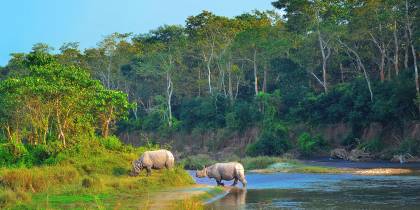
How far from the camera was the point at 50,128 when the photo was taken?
4003 centimetres

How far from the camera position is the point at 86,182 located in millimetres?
27219

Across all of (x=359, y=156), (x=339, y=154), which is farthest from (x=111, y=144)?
(x=339, y=154)

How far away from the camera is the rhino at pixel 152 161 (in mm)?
31969

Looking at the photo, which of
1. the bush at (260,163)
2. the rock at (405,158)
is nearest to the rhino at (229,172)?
the bush at (260,163)

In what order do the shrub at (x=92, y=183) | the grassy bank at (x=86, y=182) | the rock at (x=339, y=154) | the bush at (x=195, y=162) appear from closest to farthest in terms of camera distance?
A: the grassy bank at (x=86, y=182)
the shrub at (x=92, y=183)
the rock at (x=339, y=154)
the bush at (x=195, y=162)

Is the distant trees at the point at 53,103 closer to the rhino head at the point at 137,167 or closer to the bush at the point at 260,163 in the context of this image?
the rhino head at the point at 137,167

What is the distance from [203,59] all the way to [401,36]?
1005 inches

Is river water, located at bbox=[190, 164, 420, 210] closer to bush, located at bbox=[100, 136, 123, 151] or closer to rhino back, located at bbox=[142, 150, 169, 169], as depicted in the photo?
rhino back, located at bbox=[142, 150, 169, 169]

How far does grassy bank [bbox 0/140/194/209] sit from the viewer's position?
23.3m

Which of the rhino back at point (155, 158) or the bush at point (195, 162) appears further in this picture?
the bush at point (195, 162)

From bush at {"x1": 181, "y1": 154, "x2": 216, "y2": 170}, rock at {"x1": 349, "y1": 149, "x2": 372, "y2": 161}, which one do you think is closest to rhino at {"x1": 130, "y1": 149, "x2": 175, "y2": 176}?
bush at {"x1": 181, "y1": 154, "x2": 216, "y2": 170}

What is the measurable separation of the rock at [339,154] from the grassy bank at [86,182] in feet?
79.8

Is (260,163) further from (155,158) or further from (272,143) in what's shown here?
(155,158)

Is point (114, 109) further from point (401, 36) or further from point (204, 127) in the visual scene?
point (204, 127)
